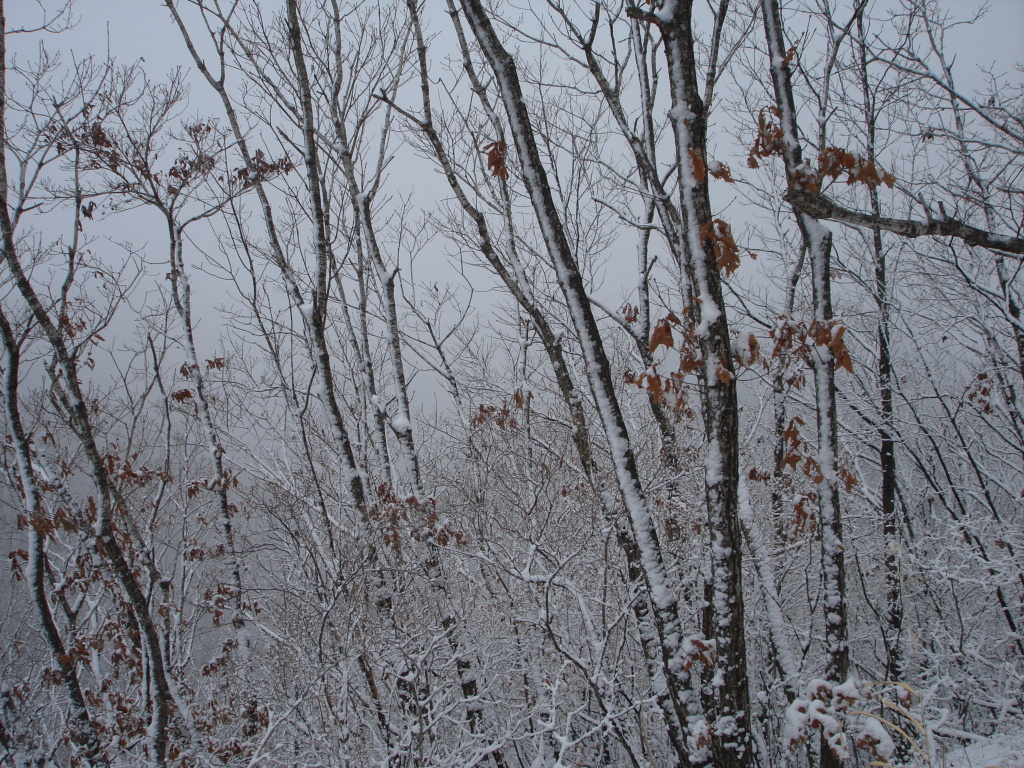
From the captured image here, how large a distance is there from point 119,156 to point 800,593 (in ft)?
Result: 48.2

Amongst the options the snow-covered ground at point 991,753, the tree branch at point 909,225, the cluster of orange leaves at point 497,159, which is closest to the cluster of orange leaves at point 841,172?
the tree branch at point 909,225

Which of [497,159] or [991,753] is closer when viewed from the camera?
[497,159]

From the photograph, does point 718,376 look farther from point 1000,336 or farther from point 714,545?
point 1000,336

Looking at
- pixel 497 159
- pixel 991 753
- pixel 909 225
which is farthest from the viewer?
pixel 991 753

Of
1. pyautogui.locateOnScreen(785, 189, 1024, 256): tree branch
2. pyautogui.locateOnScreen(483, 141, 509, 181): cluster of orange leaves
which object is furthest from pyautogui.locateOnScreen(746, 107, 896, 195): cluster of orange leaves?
pyautogui.locateOnScreen(483, 141, 509, 181): cluster of orange leaves

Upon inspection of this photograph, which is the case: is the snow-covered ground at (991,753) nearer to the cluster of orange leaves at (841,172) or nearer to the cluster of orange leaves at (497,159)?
the cluster of orange leaves at (841,172)

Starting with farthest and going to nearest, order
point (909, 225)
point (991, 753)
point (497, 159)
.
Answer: point (991, 753) < point (497, 159) < point (909, 225)

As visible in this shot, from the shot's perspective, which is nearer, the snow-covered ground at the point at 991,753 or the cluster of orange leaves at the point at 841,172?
the cluster of orange leaves at the point at 841,172

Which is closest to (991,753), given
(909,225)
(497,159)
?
(909,225)

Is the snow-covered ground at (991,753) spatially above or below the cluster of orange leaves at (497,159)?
below

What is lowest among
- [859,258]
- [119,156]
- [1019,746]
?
[1019,746]

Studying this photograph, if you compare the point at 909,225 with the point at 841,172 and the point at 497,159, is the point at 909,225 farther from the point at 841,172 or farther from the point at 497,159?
the point at 497,159

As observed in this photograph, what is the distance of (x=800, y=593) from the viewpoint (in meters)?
9.95

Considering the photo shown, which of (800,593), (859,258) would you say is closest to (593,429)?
(800,593)
